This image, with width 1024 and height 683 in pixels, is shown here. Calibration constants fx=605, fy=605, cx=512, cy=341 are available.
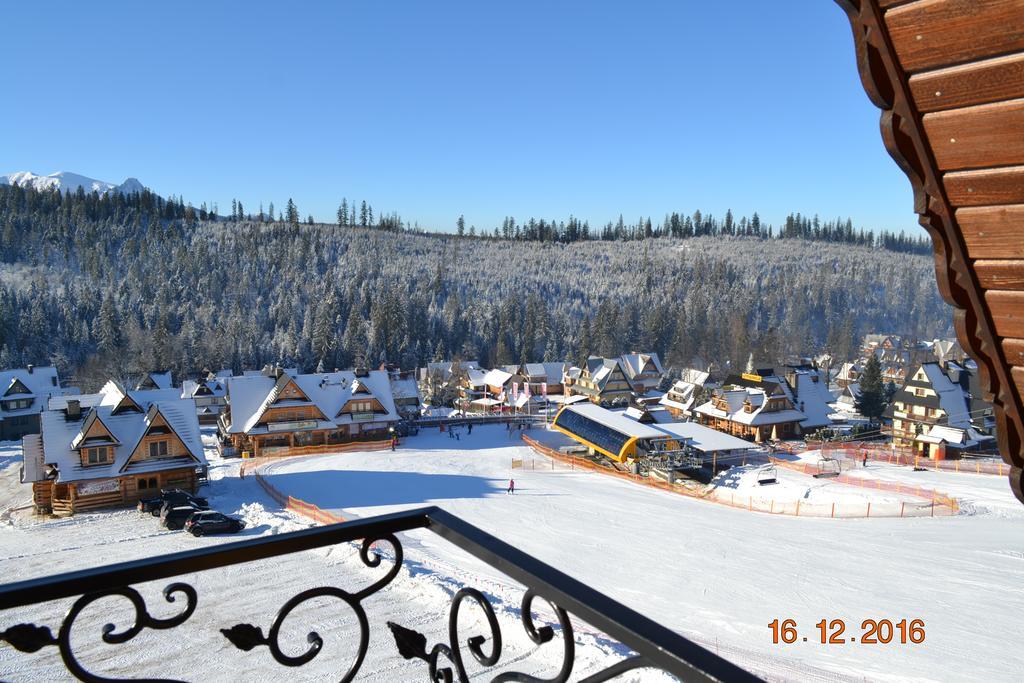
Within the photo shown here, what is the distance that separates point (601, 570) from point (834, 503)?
36.5ft

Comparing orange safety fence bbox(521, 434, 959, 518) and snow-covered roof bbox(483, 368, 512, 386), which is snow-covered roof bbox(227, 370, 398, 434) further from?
snow-covered roof bbox(483, 368, 512, 386)

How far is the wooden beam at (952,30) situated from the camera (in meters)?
1.16

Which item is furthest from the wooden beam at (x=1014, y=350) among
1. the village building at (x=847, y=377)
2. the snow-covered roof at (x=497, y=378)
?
the village building at (x=847, y=377)

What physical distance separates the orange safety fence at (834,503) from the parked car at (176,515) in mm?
15906

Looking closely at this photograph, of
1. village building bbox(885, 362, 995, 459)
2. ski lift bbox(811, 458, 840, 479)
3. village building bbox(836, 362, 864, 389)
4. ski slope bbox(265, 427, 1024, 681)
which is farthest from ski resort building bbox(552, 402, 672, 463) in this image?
village building bbox(836, 362, 864, 389)

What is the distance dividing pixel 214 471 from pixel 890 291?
454ft

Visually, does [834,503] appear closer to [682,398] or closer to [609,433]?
[609,433]

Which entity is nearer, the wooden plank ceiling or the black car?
the wooden plank ceiling

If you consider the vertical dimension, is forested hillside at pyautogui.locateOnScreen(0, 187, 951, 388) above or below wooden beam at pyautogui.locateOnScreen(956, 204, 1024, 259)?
above

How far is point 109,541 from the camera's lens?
16.1m

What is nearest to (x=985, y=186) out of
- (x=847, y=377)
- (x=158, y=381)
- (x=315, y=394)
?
(x=315, y=394)

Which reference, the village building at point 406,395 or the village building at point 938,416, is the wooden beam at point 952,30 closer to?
the village building at point 938,416

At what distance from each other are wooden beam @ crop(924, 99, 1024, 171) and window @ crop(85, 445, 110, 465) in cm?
2423
